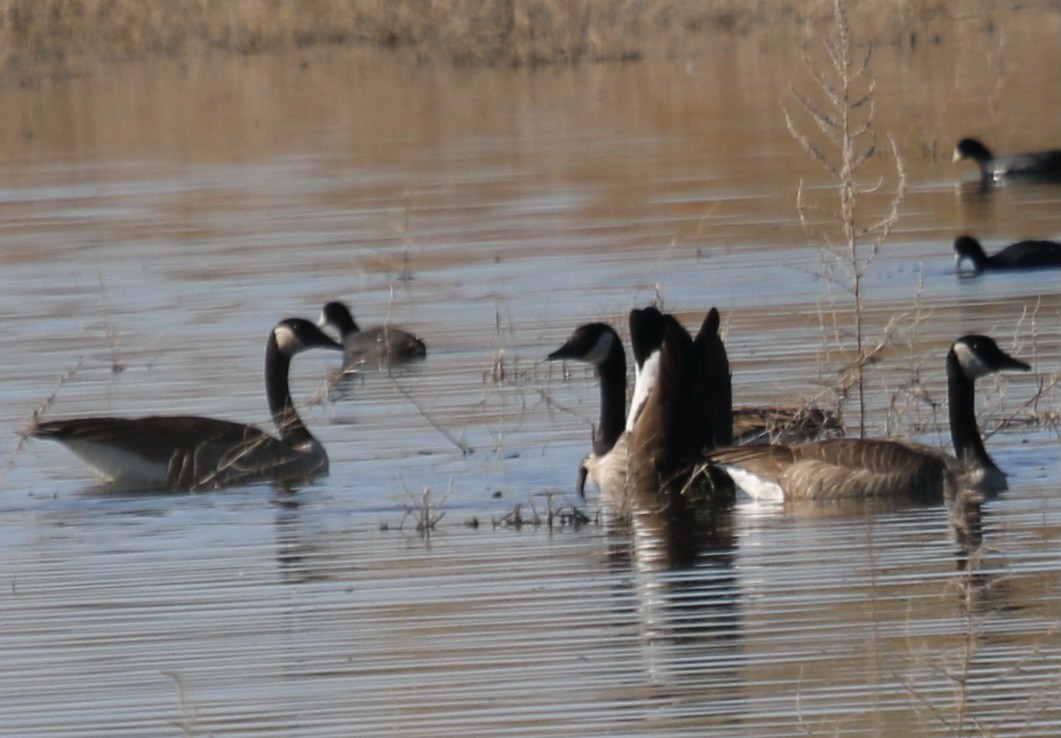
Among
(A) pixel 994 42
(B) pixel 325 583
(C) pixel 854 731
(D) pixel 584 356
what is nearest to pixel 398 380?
(D) pixel 584 356

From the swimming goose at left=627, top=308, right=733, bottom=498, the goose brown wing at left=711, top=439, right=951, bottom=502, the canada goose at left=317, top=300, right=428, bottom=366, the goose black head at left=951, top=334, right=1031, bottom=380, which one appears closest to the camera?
the goose brown wing at left=711, top=439, right=951, bottom=502

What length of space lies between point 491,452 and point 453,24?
35940 millimetres

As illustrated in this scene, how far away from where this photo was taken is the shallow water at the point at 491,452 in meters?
7.70

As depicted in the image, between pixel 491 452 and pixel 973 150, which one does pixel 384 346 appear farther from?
pixel 973 150

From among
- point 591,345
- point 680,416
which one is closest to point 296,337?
point 591,345

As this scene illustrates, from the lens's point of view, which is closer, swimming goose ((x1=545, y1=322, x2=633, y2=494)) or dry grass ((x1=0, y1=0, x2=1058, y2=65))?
swimming goose ((x1=545, y1=322, x2=633, y2=494))

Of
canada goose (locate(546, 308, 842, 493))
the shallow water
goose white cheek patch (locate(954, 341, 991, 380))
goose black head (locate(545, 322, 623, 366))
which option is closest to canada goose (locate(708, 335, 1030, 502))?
the shallow water

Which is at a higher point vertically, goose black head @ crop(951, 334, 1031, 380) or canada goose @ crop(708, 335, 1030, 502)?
goose black head @ crop(951, 334, 1031, 380)

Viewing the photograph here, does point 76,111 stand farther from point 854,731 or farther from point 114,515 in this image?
point 854,731

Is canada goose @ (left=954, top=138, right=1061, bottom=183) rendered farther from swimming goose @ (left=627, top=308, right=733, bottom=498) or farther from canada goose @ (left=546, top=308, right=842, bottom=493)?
swimming goose @ (left=627, top=308, right=733, bottom=498)

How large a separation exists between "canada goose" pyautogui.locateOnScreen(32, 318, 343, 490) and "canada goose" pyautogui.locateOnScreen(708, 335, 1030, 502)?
2348mm

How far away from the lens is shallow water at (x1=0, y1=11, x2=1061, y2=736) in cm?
770

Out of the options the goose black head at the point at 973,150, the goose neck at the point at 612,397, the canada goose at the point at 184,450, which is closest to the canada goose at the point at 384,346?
the canada goose at the point at 184,450

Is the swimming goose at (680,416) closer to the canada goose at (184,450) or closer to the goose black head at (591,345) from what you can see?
the goose black head at (591,345)
